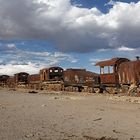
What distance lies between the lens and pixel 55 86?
53.6 metres

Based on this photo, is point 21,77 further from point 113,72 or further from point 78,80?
point 113,72

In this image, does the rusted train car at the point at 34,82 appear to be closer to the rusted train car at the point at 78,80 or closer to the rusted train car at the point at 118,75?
the rusted train car at the point at 78,80

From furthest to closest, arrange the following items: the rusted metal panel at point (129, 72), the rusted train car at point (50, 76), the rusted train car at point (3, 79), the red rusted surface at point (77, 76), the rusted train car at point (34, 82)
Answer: the rusted train car at point (3, 79)
the rusted train car at point (34, 82)
the rusted train car at point (50, 76)
the red rusted surface at point (77, 76)
the rusted metal panel at point (129, 72)

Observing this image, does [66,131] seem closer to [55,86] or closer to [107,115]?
[107,115]

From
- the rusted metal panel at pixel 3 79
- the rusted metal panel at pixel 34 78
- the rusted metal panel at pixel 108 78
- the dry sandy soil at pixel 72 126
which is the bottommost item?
the dry sandy soil at pixel 72 126

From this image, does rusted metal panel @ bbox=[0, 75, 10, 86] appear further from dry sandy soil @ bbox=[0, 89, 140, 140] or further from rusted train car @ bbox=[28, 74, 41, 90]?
dry sandy soil @ bbox=[0, 89, 140, 140]

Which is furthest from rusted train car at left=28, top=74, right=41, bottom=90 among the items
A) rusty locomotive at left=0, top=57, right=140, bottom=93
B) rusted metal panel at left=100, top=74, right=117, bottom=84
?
rusted metal panel at left=100, top=74, right=117, bottom=84

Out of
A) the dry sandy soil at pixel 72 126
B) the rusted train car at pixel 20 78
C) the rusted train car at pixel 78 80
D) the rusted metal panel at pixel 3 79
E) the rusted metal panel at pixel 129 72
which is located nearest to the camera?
the dry sandy soil at pixel 72 126

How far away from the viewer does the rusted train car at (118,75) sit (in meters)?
36.3

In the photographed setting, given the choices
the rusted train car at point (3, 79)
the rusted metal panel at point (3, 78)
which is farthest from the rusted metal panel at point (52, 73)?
the rusted metal panel at point (3, 78)

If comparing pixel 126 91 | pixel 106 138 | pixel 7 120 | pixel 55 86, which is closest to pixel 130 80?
pixel 126 91

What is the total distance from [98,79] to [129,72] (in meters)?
5.80

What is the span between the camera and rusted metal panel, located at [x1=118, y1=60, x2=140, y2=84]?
36.0m

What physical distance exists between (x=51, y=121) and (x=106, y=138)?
3.99 m
